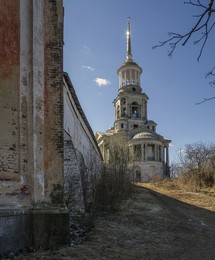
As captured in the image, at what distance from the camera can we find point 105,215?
1322 centimetres

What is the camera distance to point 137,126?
59750 mm

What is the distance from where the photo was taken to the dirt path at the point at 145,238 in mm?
8062

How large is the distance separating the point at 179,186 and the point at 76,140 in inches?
616

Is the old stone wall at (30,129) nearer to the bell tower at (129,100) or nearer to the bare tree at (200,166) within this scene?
the bare tree at (200,166)

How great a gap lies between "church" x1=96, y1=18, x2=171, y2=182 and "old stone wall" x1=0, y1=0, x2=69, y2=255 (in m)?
43.8

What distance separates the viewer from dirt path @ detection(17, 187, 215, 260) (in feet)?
26.5

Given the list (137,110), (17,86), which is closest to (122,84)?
(137,110)

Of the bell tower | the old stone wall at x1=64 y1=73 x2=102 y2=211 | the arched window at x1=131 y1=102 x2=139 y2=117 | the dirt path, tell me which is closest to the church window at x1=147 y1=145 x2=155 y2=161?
the bell tower

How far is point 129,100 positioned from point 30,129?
51.7 meters

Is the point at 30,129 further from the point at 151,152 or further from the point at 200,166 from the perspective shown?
the point at 151,152

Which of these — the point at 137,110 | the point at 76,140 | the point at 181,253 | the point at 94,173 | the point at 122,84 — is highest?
the point at 122,84

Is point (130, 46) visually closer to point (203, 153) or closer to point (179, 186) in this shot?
point (203, 153)

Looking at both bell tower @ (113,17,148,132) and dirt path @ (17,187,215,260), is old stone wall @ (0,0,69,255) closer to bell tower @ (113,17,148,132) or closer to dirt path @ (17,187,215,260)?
dirt path @ (17,187,215,260)

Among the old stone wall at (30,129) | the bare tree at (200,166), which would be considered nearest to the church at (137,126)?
the bare tree at (200,166)
